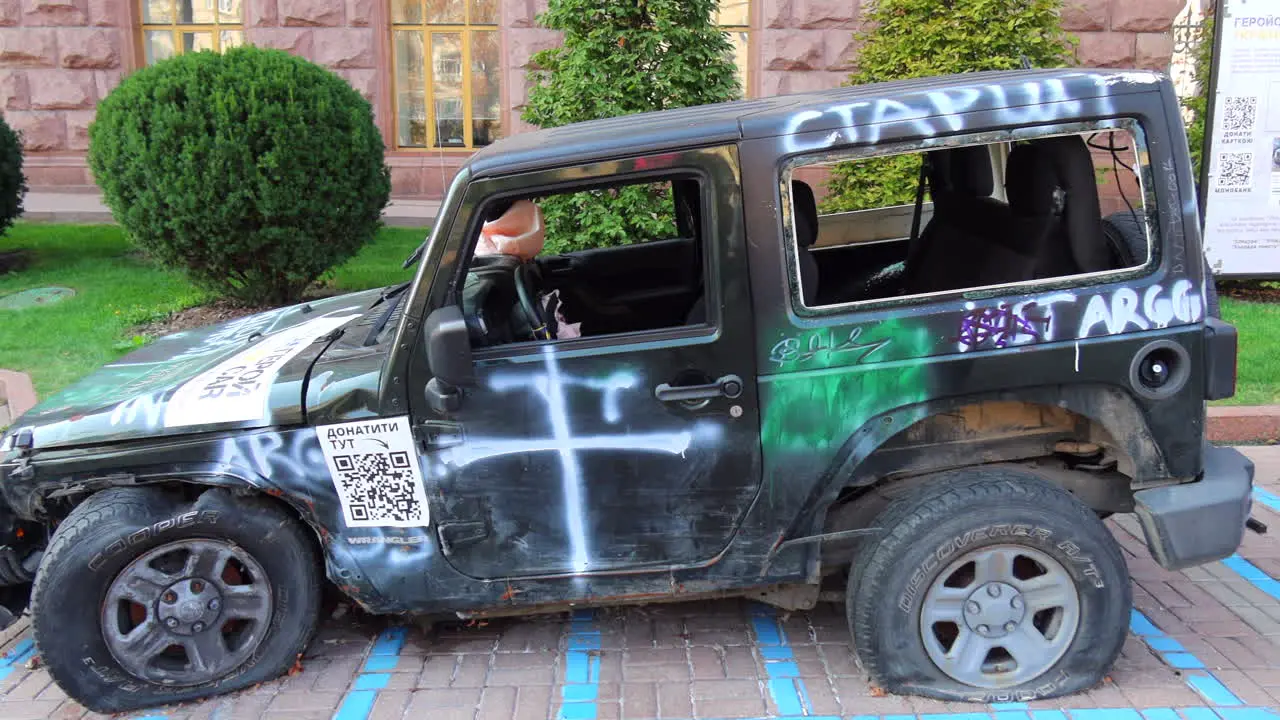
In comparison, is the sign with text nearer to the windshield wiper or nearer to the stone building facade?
the stone building facade

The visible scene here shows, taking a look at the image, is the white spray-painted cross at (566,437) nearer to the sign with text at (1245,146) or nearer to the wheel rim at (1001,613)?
the wheel rim at (1001,613)

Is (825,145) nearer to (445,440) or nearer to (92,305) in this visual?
(445,440)

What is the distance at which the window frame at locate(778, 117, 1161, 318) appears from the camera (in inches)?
131

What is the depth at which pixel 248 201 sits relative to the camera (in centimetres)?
776

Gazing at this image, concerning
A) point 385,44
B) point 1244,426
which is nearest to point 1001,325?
point 1244,426

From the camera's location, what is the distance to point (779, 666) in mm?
3871

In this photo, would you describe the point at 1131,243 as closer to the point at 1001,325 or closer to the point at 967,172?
the point at 1001,325

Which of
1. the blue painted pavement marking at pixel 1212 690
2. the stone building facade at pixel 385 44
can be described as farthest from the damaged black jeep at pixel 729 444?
the stone building facade at pixel 385 44

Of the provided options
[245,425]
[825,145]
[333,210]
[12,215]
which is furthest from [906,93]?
[12,215]

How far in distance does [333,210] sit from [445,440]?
504cm

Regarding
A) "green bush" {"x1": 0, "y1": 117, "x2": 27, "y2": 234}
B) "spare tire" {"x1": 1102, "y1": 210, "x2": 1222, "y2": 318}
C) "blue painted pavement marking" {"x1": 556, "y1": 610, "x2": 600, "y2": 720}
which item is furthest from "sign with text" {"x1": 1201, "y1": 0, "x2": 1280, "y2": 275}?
"green bush" {"x1": 0, "y1": 117, "x2": 27, "y2": 234}

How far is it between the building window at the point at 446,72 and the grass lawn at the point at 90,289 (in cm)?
Result: 191

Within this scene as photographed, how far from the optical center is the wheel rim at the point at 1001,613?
346 centimetres

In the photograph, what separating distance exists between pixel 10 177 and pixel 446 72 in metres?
5.05
